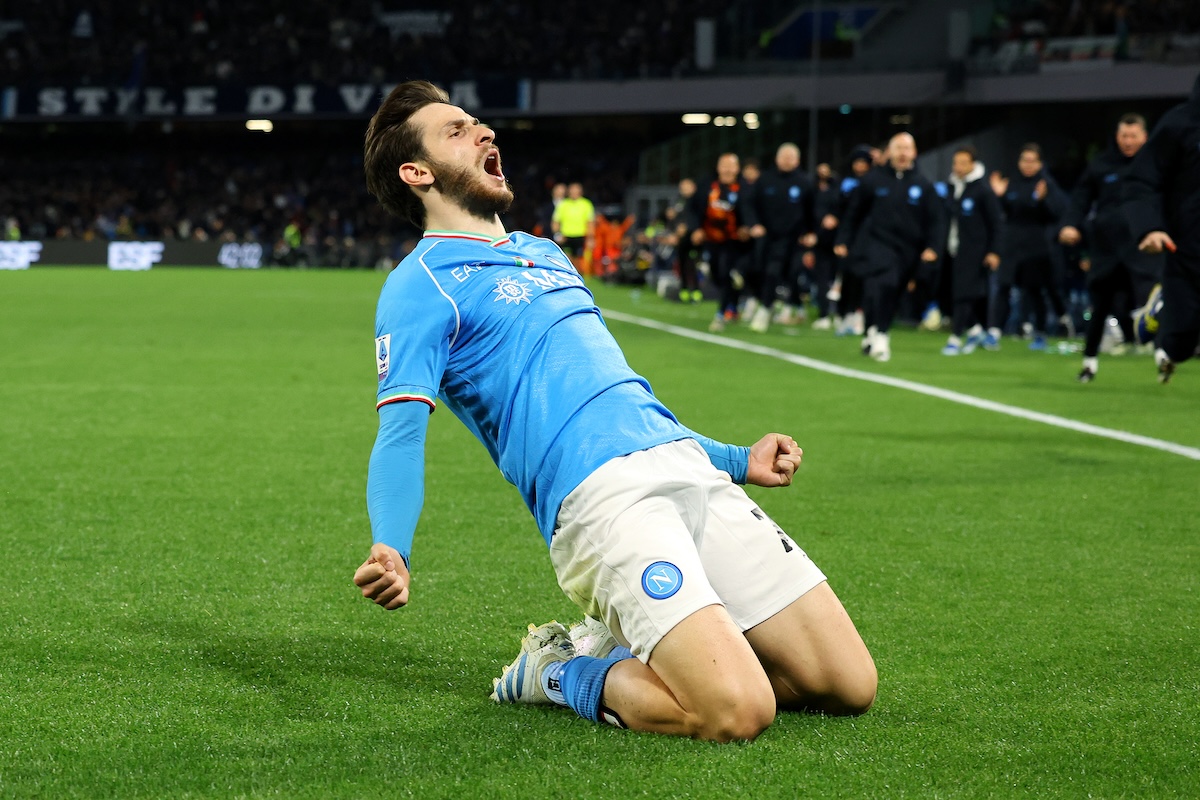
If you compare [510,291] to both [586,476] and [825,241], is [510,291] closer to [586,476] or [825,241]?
[586,476]

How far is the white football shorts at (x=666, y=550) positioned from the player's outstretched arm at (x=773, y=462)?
86mm

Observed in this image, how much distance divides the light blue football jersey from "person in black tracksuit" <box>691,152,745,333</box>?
14.0 meters

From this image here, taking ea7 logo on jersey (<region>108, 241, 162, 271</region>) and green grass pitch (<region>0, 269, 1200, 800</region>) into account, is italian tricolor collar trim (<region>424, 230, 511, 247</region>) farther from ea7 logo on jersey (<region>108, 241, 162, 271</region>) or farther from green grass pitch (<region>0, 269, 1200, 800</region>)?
ea7 logo on jersey (<region>108, 241, 162, 271</region>)

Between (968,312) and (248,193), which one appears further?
(248,193)

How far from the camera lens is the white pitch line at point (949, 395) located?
8.08 m

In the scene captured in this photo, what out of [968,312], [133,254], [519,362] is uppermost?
[519,362]

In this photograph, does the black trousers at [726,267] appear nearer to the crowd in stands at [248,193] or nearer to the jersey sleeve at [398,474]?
the jersey sleeve at [398,474]

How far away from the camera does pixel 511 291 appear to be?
3.38 meters

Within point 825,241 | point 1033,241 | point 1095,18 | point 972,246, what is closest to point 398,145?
point 972,246

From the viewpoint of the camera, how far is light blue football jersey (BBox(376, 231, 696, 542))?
320 centimetres

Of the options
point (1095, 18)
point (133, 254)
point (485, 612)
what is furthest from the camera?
point (133, 254)

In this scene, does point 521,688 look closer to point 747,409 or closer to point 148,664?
point 148,664

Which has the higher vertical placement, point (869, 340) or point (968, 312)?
point (968, 312)

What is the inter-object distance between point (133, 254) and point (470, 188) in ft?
146
